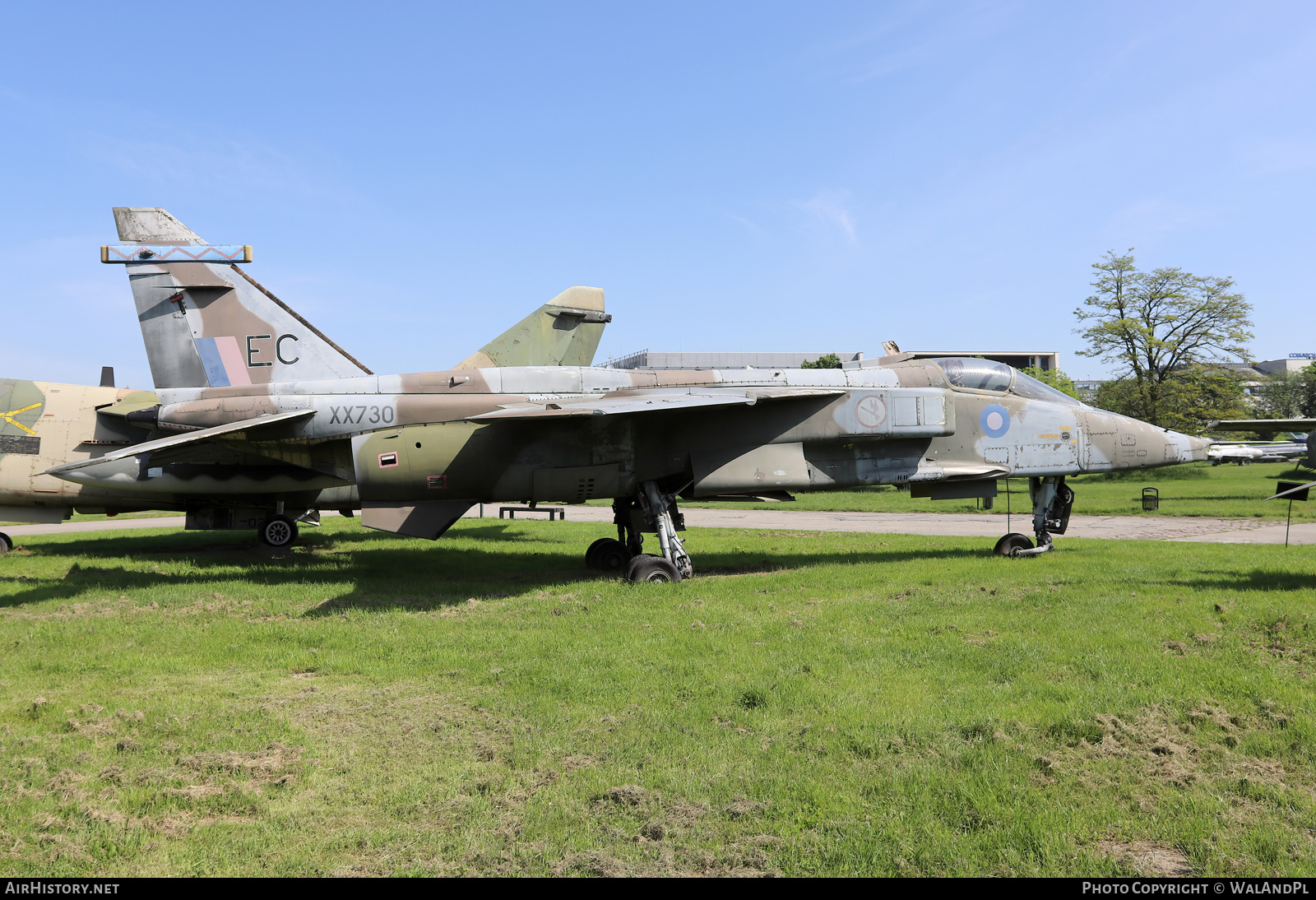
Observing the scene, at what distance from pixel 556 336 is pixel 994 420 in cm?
822

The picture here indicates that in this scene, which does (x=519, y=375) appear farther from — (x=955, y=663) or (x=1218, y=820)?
(x=1218, y=820)

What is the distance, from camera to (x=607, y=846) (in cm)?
365

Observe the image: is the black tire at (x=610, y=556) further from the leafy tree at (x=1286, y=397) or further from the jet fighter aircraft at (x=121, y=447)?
the leafy tree at (x=1286, y=397)

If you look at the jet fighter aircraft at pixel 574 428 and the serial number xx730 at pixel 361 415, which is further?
the serial number xx730 at pixel 361 415

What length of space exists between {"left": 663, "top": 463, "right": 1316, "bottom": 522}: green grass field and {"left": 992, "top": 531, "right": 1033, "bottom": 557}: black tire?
8.31 meters

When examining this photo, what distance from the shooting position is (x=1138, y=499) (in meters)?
26.6

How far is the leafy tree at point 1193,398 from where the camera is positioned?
138ft

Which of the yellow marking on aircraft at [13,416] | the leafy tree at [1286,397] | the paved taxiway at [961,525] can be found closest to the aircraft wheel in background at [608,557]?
the paved taxiway at [961,525]

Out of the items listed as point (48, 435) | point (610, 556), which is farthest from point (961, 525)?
point (48, 435)

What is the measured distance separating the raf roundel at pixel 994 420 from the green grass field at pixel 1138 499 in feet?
29.2

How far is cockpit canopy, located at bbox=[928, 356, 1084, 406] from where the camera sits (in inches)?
515

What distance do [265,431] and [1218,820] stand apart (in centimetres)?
1203

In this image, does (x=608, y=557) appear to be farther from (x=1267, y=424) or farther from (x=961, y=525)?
(x=961, y=525)
